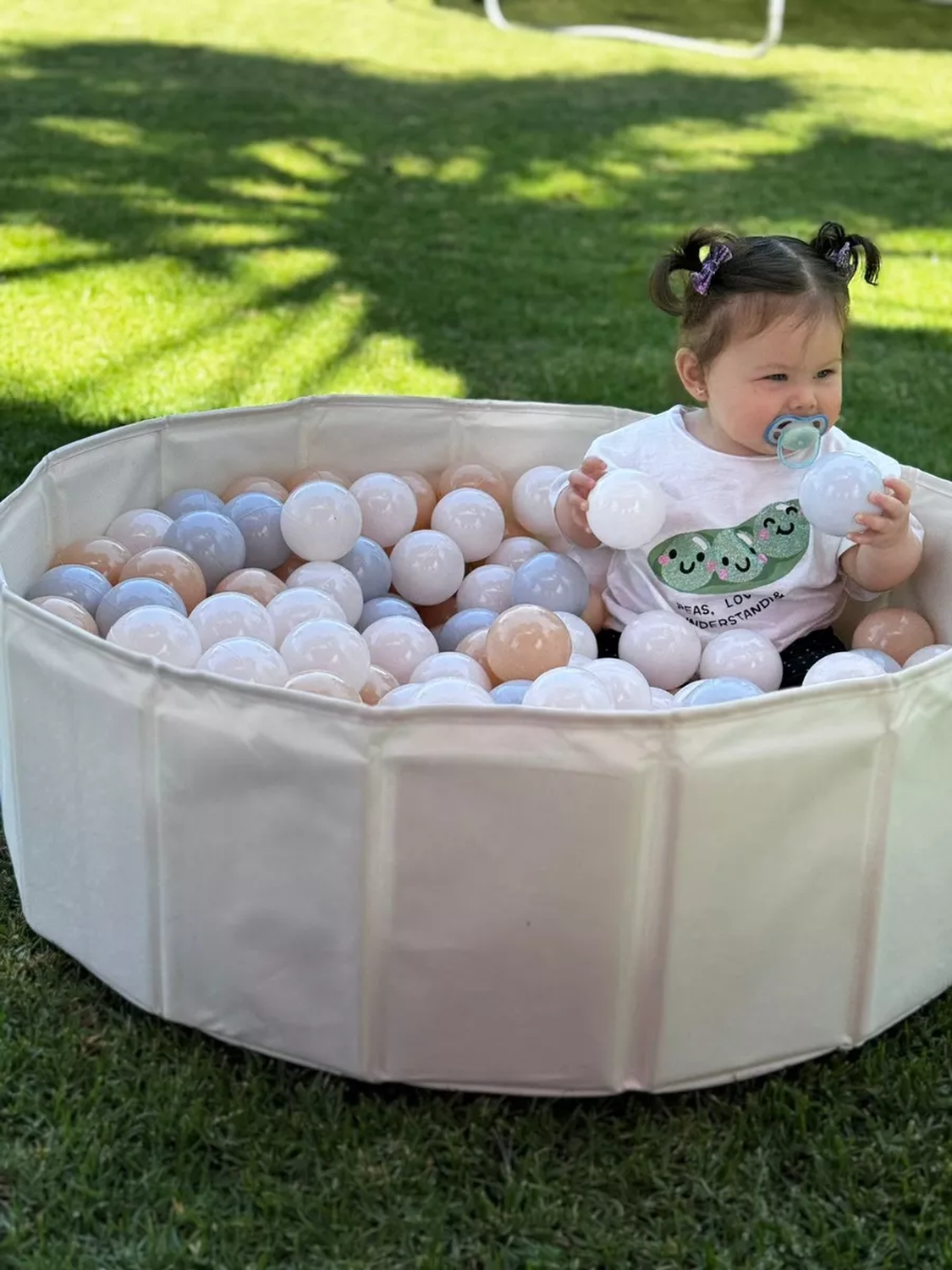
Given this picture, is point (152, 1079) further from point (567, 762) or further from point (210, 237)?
point (210, 237)

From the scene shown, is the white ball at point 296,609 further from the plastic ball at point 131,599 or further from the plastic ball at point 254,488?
the plastic ball at point 254,488

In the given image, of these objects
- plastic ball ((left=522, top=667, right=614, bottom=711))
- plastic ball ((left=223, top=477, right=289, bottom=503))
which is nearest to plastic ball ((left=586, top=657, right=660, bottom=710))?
plastic ball ((left=522, top=667, right=614, bottom=711))

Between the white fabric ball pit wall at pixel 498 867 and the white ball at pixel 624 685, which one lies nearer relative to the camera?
the white fabric ball pit wall at pixel 498 867

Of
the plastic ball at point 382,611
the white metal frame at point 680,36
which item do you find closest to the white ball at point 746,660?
the plastic ball at point 382,611

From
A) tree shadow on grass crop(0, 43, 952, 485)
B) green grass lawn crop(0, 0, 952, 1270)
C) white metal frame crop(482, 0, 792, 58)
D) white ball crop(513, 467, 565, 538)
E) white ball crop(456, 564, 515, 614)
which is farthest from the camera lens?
white metal frame crop(482, 0, 792, 58)

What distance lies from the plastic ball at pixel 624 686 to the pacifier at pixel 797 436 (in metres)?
0.44

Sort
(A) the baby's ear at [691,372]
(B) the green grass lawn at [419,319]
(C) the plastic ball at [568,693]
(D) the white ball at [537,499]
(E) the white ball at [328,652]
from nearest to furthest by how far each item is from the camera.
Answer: (B) the green grass lawn at [419,319] < (C) the plastic ball at [568,693] < (E) the white ball at [328,652] < (A) the baby's ear at [691,372] < (D) the white ball at [537,499]

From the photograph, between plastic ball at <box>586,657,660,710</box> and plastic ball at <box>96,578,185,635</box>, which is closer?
plastic ball at <box>586,657,660,710</box>

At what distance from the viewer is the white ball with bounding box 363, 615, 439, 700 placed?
214cm

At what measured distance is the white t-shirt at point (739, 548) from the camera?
7.39ft

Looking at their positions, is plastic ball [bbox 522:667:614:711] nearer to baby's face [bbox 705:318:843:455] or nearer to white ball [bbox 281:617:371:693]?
white ball [bbox 281:617:371:693]

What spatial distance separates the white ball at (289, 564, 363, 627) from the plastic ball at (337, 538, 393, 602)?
8 centimetres

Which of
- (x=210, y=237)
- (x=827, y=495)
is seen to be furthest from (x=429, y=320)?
(x=827, y=495)

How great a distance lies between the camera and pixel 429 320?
4051mm
